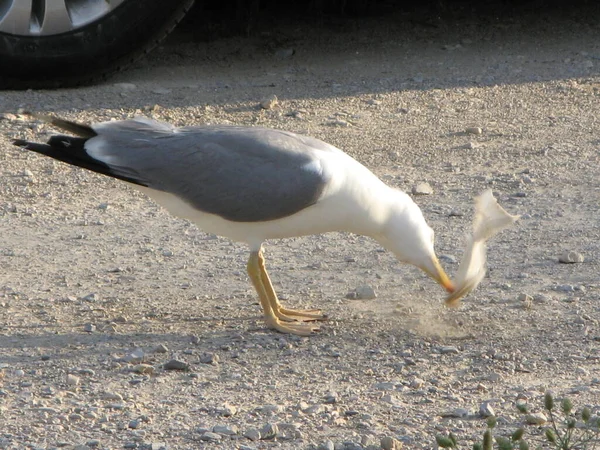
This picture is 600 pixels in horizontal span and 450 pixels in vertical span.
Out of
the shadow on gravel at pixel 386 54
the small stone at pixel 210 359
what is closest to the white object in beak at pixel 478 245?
the small stone at pixel 210 359

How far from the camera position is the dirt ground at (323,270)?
3939 millimetres

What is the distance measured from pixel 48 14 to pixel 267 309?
3117mm

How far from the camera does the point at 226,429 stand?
3.74m

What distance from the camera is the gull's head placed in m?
4.73

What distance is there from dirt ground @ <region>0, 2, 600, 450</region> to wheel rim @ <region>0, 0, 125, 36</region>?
0.43 meters

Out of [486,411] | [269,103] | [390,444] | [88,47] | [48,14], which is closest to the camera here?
[390,444]

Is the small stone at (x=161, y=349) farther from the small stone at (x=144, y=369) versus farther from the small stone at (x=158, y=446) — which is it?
the small stone at (x=158, y=446)

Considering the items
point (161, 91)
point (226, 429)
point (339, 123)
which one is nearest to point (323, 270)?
point (226, 429)

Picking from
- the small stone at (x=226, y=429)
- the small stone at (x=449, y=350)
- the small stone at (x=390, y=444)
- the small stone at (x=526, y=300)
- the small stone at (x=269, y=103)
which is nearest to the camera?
the small stone at (x=390, y=444)

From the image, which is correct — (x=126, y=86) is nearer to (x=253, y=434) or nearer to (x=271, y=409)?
(x=271, y=409)

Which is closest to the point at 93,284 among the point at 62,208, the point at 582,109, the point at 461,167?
the point at 62,208

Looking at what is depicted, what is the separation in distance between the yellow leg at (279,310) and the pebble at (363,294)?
0.27 metres

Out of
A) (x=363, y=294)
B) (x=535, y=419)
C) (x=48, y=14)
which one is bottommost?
(x=363, y=294)

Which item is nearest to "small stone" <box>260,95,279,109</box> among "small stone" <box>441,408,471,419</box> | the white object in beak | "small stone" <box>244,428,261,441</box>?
the white object in beak
